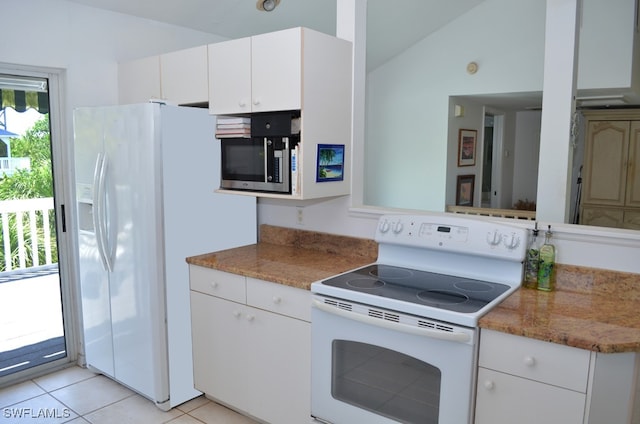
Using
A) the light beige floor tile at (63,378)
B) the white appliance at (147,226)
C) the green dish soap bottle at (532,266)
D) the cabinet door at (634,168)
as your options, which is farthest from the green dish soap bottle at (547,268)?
the cabinet door at (634,168)

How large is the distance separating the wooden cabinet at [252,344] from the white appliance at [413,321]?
0.38 feet

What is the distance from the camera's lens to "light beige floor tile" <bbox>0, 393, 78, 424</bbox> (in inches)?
105

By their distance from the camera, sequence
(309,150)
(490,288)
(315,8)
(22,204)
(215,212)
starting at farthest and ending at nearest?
(315,8) < (22,204) < (215,212) < (309,150) < (490,288)

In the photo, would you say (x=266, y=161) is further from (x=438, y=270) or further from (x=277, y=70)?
(x=438, y=270)

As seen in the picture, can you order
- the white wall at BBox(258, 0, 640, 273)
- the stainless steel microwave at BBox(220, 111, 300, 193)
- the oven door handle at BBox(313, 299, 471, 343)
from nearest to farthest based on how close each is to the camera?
the oven door handle at BBox(313, 299, 471, 343) < the white wall at BBox(258, 0, 640, 273) < the stainless steel microwave at BBox(220, 111, 300, 193)

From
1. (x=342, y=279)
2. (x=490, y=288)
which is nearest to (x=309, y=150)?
(x=342, y=279)

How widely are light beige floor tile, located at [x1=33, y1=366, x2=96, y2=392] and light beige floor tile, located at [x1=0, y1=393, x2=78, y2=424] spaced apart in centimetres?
16

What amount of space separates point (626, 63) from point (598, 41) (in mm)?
314

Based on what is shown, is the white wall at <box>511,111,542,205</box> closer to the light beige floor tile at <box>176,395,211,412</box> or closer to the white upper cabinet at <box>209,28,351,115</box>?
the white upper cabinet at <box>209,28,351,115</box>

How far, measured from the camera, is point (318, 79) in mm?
2479

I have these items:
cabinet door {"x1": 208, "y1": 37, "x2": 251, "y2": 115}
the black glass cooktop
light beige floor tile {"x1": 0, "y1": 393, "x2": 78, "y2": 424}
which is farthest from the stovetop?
light beige floor tile {"x1": 0, "y1": 393, "x2": 78, "y2": 424}

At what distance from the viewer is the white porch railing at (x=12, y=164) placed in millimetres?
3031

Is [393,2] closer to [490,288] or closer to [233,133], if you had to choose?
[233,133]

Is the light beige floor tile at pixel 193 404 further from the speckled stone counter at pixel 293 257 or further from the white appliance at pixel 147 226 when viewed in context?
the speckled stone counter at pixel 293 257
